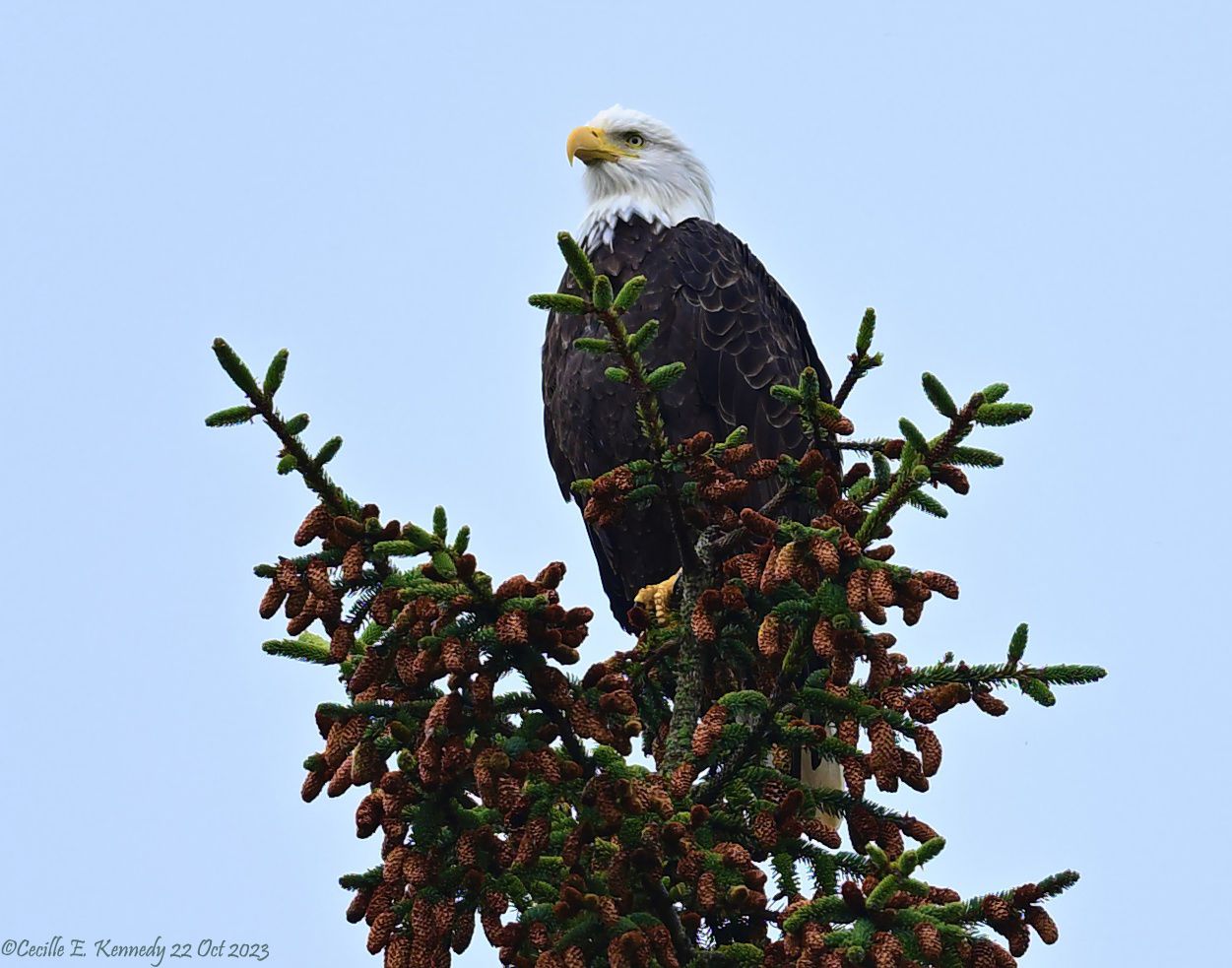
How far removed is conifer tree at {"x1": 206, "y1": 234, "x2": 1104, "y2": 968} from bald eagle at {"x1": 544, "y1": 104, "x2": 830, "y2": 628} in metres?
2.71

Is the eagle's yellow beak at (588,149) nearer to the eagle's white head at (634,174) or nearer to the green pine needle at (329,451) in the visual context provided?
the eagle's white head at (634,174)

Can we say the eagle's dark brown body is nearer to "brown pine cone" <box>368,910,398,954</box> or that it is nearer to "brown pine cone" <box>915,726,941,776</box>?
"brown pine cone" <box>915,726,941,776</box>

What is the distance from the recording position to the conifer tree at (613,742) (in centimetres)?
282

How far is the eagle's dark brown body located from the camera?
19.5 ft

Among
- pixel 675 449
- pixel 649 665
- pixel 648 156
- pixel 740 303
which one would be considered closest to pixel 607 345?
pixel 675 449

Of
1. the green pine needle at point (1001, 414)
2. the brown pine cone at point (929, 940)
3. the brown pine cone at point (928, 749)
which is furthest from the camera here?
the brown pine cone at point (928, 749)

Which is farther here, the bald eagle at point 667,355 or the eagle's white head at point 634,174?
the eagle's white head at point 634,174

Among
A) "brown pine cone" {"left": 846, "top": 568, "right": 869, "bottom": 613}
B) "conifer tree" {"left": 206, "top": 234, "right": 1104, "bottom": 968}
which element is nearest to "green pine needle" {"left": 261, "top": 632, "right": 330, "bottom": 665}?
"conifer tree" {"left": 206, "top": 234, "right": 1104, "bottom": 968}

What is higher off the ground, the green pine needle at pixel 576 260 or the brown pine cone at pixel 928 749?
the green pine needle at pixel 576 260

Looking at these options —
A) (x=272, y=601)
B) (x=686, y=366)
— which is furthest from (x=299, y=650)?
(x=686, y=366)

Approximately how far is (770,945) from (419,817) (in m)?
0.73

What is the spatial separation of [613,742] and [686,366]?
9.73ft

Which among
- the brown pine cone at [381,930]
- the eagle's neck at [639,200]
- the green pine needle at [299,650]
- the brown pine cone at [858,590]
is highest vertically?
the eagle's neck at [639,200]

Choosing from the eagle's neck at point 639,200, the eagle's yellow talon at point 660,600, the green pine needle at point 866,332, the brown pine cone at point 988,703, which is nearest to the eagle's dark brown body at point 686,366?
the eagle's neck at point 639,200
